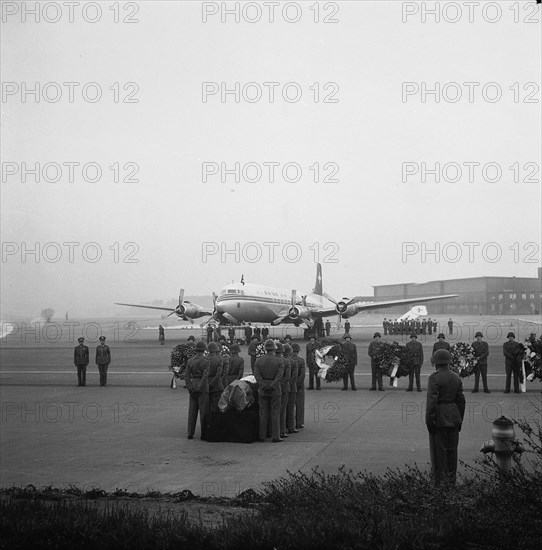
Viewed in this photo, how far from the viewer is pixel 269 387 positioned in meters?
11.1

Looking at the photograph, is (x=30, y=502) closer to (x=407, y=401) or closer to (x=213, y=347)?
(x=213, y=347)

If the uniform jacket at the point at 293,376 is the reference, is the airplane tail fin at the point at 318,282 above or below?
above

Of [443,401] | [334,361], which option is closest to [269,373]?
[443,401]

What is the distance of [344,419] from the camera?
13070mm

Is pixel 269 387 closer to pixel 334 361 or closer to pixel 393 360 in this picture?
pixel 334 361

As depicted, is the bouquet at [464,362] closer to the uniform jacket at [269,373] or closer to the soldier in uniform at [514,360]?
the soldier in uniform at [514,360]

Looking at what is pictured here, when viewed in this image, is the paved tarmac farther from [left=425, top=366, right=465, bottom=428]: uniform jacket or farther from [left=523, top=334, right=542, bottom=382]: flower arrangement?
[left=425, top=366, right=465, bottom=428]: uniform jacket

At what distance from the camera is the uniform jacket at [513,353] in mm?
16856

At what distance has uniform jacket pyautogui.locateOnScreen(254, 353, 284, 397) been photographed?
11172mm

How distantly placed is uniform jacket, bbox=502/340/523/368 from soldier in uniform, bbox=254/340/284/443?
8158 mm

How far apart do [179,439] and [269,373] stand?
1950 mm

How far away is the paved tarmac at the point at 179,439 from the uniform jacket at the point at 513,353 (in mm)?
888

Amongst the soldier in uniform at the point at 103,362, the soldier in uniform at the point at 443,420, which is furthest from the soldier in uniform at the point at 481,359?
the soldier in uniform at the point at 103,362

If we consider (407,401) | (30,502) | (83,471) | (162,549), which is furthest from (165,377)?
(162,549)
